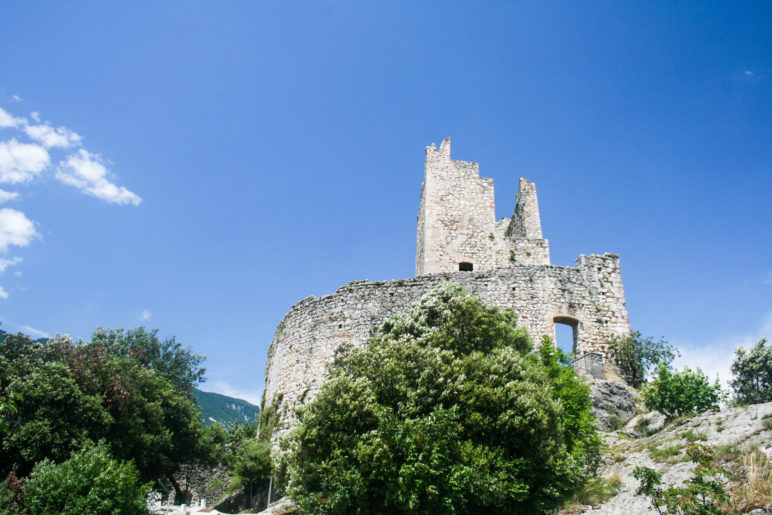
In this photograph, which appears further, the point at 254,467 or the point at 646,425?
the point at 254,467

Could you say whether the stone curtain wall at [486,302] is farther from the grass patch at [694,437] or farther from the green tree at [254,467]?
the grass patch at [694,437]

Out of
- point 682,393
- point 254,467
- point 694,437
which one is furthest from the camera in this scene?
point 254,467

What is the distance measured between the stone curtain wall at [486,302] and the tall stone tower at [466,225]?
467 cm

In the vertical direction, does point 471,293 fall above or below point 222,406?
above

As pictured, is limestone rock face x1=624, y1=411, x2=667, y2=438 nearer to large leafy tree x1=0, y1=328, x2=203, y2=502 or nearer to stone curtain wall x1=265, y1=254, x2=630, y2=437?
stone curtain wall x1=265, y1=254, x2=630, y2=437

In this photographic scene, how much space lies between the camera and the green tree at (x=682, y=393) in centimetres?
1262

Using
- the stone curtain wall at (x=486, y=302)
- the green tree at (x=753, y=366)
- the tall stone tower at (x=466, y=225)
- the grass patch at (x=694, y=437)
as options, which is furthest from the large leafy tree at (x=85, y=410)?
the green tree at (x=753, y=366)

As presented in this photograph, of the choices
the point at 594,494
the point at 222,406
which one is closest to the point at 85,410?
the point at 594,494

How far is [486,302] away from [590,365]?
387cm

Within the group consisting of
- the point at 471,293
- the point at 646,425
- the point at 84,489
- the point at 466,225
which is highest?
the point at 466,225

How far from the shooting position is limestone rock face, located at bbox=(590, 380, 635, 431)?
46.6 ft

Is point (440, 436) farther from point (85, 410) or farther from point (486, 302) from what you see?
point (85, 410)

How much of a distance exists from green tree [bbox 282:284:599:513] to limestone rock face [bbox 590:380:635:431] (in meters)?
2.48

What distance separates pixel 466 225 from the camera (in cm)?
2475
